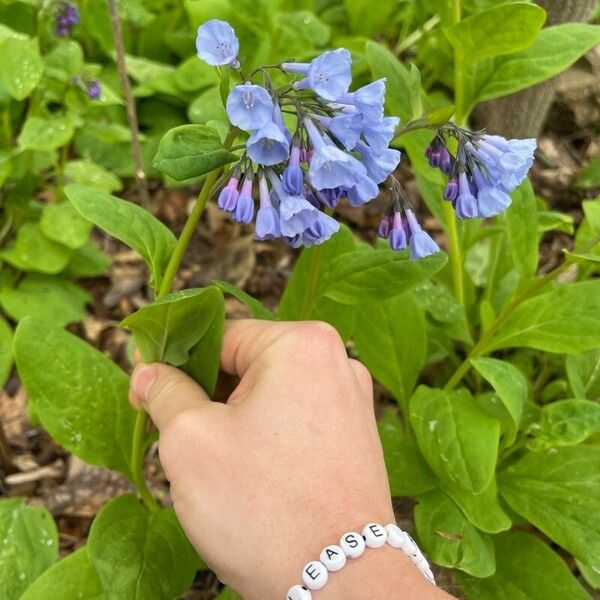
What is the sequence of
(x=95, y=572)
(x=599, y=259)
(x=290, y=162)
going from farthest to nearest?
(x=95, y=572) < (x=599, y=259) < (x=290, y=162)

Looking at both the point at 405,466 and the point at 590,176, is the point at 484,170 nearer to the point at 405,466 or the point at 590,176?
the point at 405,466

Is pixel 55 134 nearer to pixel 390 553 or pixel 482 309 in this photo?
pixel 482 309

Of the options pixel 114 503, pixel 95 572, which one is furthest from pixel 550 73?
pixel 95 572

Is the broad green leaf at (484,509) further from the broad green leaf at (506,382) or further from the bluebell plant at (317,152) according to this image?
the bluebell plant at (317,152)

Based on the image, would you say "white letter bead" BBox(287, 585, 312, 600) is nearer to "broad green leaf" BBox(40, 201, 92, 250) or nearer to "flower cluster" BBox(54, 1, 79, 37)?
"broad green leaf" BBox(40, 201, 92, 250)

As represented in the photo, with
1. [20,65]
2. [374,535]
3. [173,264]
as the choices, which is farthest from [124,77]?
[374,535]
